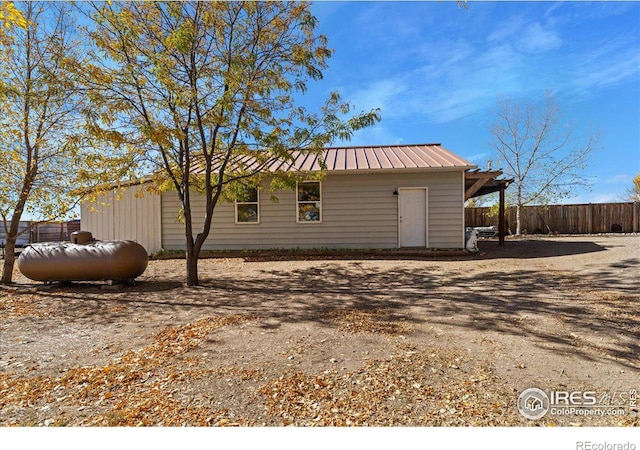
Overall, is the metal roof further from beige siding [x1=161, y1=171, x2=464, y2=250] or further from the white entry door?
the white entry door

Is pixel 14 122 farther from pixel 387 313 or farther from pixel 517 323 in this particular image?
pixel 517 323

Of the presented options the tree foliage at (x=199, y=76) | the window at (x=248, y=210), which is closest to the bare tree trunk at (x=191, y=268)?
the tree foliage at (x=199, y=76)

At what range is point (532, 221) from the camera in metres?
19.1

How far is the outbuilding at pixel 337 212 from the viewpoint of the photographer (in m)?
11.2

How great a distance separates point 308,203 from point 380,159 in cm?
331

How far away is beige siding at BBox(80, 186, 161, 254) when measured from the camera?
1207 centimetres

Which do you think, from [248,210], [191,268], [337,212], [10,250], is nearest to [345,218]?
[337,212]

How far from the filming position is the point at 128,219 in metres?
12.3

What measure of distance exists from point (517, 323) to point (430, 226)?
7514mm

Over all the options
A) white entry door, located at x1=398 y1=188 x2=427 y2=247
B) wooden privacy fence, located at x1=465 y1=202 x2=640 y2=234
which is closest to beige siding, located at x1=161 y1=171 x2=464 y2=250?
white entry door, located at x1=398 y1=188 x2=427 y2=247

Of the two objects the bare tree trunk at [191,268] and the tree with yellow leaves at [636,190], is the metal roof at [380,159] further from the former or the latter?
the tree with yellow leaves at [636,190]

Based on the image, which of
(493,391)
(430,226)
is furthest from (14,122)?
(430,226)

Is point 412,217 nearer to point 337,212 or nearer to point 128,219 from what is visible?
point 337,212

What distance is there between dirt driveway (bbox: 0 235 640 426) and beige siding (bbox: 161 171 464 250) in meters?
4.77
